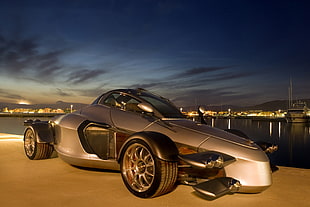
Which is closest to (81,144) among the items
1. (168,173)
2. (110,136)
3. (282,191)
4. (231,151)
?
(110,136)

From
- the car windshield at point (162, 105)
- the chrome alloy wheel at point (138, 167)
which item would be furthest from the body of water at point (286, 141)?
the chrome alloy wheel at point (138, 167)

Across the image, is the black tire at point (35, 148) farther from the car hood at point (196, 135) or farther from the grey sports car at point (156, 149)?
the car hood at point (196, 135)

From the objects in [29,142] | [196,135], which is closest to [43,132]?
[29,142]

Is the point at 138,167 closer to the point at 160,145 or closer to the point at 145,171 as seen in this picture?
the point at 145,171

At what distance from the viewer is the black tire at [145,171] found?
308 cm

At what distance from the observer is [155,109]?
4.15 metres

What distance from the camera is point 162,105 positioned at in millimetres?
4469

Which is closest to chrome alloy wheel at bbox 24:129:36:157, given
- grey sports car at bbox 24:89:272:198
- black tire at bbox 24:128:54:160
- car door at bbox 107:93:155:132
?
black tire at bbox 24:128:54:160

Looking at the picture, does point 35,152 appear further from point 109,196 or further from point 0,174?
point 109,196

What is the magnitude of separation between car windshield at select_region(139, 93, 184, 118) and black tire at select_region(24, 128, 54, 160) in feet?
9.08

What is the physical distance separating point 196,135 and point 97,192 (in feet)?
5.10

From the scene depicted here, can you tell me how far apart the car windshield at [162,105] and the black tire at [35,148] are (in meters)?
2.77

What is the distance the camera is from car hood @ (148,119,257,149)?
340cm

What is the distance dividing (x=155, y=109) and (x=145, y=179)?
1.18 meters
